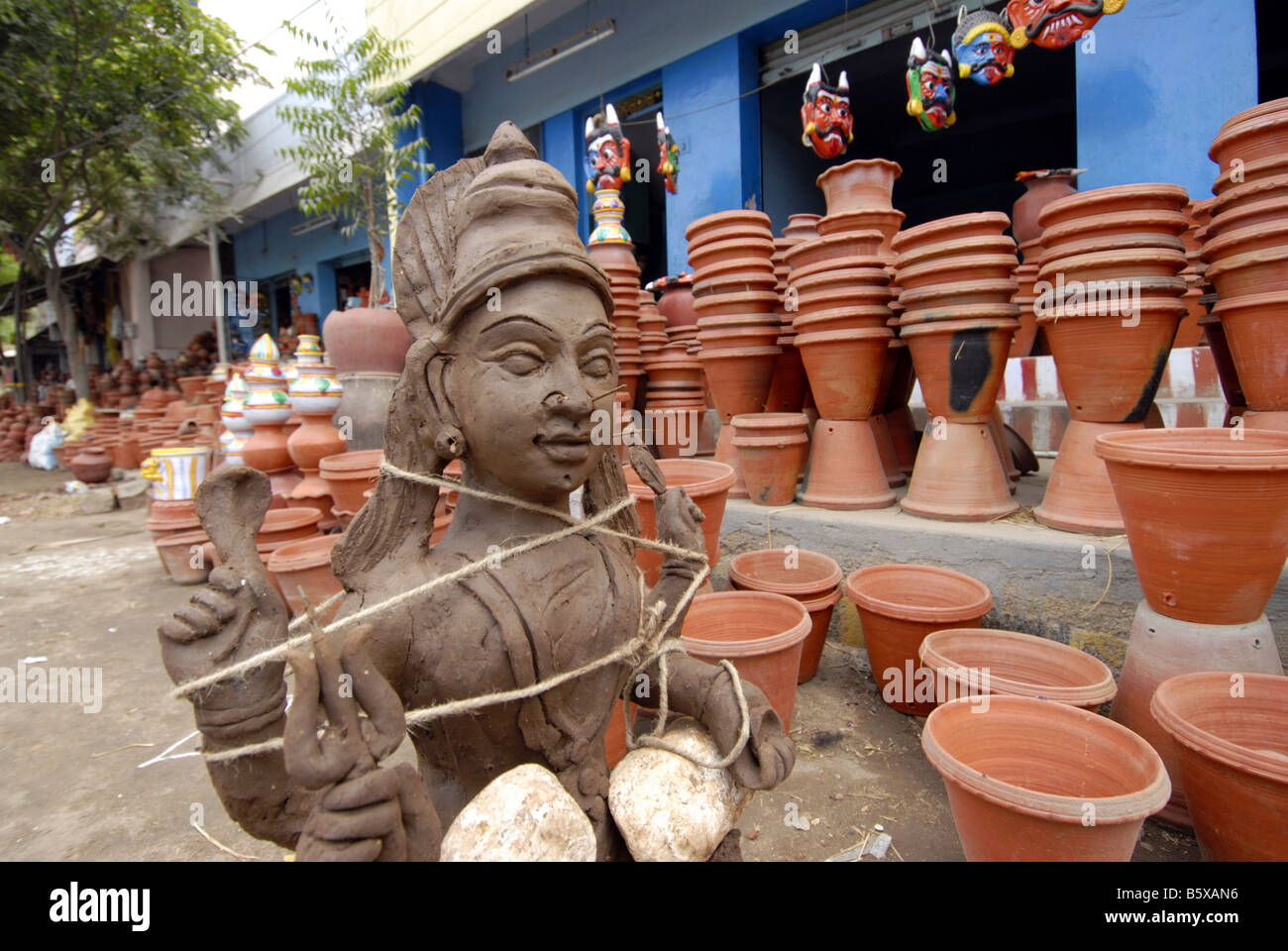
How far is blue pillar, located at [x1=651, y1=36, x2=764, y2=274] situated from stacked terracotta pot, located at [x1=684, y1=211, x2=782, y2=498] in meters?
2.93

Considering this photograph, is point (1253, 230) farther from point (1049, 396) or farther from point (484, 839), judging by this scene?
point (484, 839)

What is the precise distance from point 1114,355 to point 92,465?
11.4m

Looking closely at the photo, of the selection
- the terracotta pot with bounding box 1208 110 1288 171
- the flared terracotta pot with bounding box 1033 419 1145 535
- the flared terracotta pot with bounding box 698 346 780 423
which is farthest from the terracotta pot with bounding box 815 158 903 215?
the flared terracotta pot with bounding box 1033 419 1145 535

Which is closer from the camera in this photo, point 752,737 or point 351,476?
point 752,737

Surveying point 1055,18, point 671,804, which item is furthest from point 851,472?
point 1055,18

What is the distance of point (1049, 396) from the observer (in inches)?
160

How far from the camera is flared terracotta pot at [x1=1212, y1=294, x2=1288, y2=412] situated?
2.14 m

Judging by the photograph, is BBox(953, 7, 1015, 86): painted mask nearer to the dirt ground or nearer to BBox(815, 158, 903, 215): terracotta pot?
BBox(815, 158, 903, 215): terracotta pot

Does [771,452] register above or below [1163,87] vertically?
below

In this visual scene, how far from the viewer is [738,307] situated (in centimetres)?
354

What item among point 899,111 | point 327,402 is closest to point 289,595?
point 327,402

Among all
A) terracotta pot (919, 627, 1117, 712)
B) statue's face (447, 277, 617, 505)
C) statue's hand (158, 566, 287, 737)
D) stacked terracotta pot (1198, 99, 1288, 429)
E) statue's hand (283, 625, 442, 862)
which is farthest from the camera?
stacked terracotta pot (1198, 99, 1288, 429)

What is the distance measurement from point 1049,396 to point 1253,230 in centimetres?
203

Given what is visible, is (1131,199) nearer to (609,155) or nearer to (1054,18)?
(1054,18)
